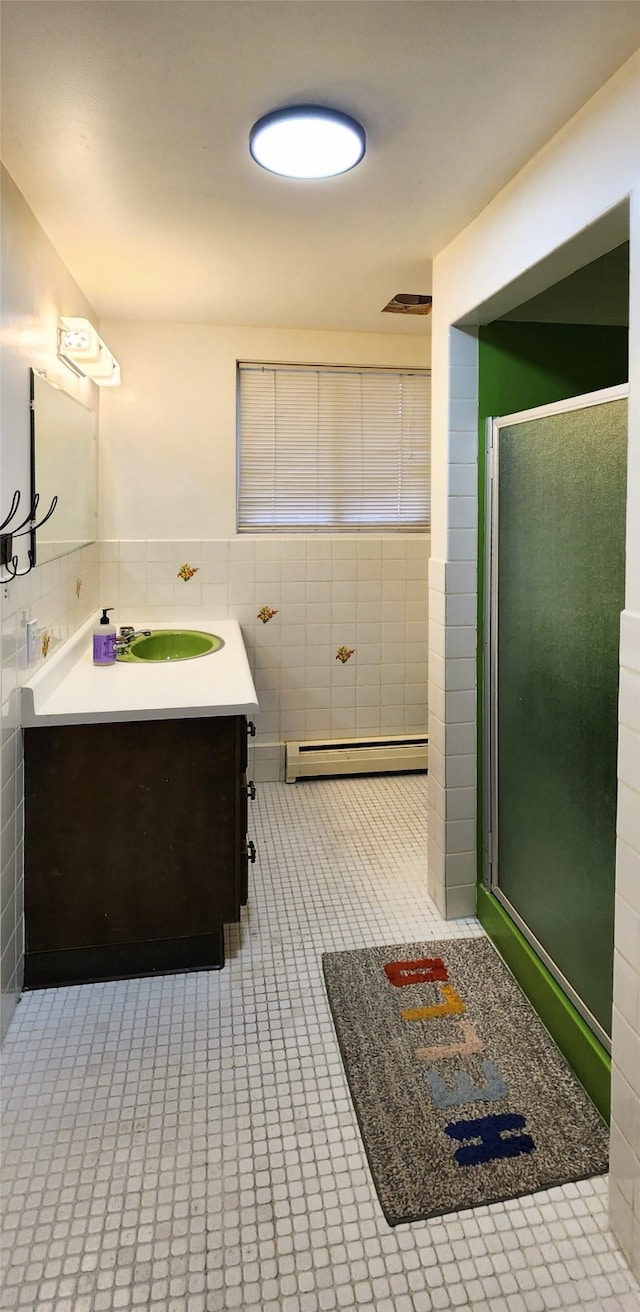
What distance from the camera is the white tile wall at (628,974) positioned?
4.19ft

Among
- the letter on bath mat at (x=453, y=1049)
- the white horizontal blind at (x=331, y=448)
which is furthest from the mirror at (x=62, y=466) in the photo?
the letter on bath mat at (x=453, y=1049)

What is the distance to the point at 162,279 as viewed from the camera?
2.64 meters

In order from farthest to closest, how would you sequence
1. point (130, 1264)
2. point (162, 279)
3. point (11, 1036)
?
1. point (162, 279)
2. point (11, 1036)
3. point (130, 1264)

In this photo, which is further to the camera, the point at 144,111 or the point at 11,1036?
the point at 11,1036

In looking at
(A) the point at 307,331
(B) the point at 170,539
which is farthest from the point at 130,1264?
(A) the point at 307,331

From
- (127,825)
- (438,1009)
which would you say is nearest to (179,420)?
(127,825)

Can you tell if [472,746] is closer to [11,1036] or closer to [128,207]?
[11,1036]

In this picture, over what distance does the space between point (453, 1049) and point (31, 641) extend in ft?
5.12

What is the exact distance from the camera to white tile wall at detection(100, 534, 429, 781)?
3.44 m

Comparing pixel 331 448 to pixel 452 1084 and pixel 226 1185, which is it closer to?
pixel 452 1084

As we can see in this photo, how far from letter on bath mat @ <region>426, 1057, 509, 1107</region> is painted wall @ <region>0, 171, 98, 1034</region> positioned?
110cm

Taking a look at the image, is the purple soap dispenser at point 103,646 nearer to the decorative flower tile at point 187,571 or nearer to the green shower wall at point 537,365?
the decorative flower tile at point 187,571

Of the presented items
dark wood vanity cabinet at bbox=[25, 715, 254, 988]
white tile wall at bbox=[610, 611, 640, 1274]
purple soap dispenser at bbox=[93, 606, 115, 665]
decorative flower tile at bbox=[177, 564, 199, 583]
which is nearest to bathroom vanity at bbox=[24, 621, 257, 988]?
dark wood vanity cabinet at bbox=[25, 715, 254, 988]

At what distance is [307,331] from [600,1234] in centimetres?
341
